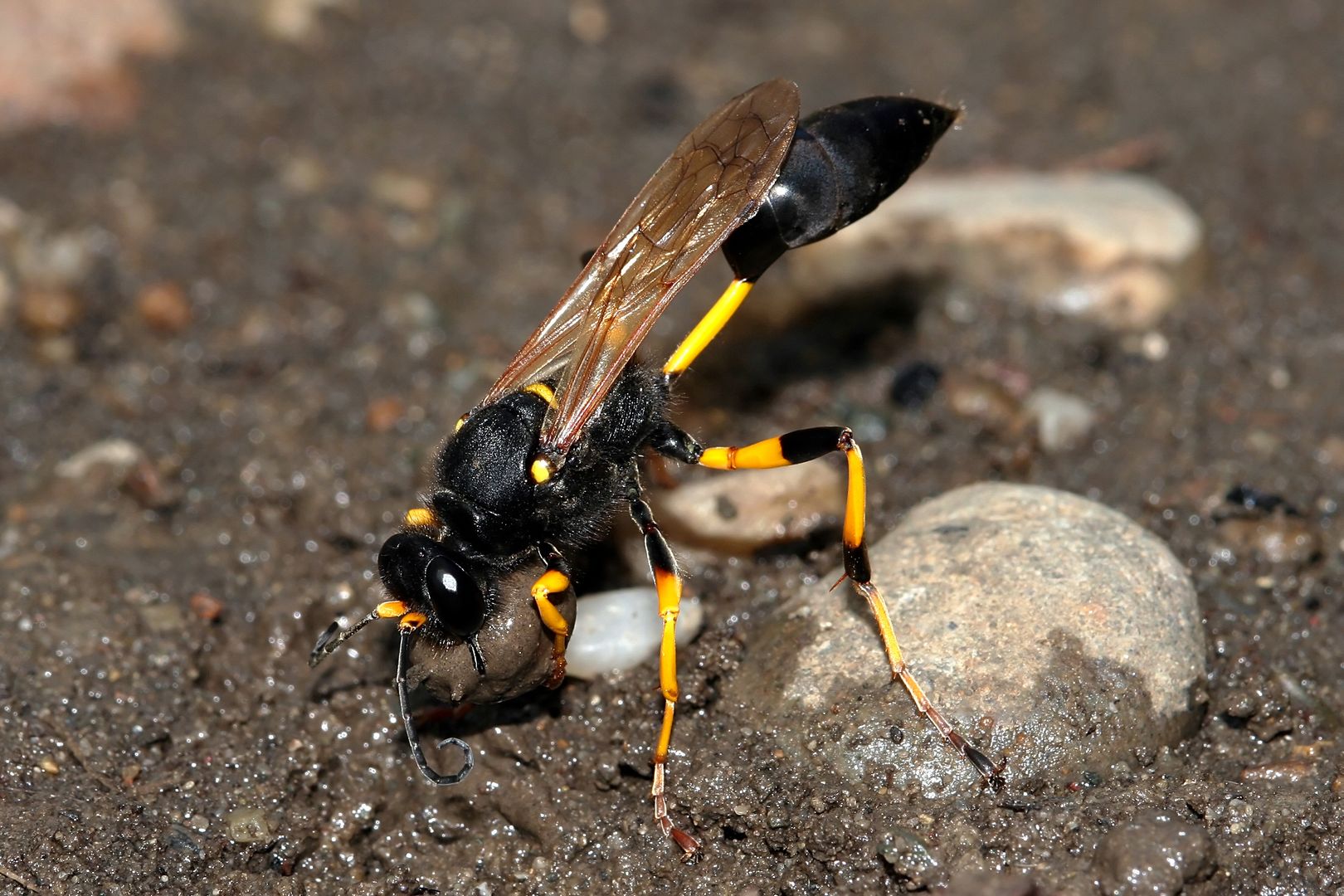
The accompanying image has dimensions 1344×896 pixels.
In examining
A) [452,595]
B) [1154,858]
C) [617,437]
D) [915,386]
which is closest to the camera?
[1154,858]

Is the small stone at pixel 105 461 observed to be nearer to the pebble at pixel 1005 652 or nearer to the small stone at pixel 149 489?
the small stone at pixel 149 489

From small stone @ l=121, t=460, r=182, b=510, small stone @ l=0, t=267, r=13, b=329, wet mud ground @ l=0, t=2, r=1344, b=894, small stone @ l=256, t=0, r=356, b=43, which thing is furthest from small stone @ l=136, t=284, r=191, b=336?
small stone @ l=256, t=0, r=356, b=43

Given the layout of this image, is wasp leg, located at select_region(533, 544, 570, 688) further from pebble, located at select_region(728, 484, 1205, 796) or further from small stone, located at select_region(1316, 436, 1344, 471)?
small stone, located at select_region(1316, 436, 1344, 471)

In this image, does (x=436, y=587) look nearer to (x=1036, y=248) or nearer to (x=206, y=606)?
(x=206, y=606)

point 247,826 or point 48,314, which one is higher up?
point 48,314

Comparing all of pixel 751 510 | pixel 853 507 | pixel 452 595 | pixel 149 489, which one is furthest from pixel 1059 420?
pixel 149 489

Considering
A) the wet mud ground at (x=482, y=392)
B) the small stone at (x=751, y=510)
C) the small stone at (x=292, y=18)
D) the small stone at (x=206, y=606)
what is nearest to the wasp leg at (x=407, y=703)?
the wet mud ground at (x=482, y=392)
